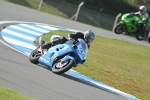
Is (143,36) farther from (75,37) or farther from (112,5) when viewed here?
(112,5)

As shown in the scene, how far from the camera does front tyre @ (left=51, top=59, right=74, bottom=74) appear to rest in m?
10.8

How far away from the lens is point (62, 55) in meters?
11.2

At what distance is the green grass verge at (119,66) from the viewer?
12.8 m

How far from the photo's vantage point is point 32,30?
1938cm

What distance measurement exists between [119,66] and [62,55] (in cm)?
508

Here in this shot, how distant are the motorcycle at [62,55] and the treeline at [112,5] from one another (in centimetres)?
3032

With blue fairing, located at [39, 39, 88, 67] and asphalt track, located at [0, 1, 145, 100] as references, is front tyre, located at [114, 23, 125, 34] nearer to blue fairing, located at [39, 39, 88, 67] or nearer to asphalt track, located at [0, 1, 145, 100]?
asphalt track, located at [0, 1, 145, 100]

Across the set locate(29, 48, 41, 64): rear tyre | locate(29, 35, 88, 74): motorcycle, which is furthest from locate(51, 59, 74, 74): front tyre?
locate(29, 48, 41, 64): rear tyre

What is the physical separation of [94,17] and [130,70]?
1970cm

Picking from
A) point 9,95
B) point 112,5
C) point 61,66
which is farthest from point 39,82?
point 112,5

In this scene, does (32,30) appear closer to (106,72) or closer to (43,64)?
(106,72)

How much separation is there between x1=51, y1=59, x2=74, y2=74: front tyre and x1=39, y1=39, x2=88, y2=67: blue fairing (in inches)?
5.3

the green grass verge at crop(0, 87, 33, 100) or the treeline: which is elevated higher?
the green grass verge at crop(0, 87, 33, 100)

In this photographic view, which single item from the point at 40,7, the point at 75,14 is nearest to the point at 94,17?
the point at 75,14
